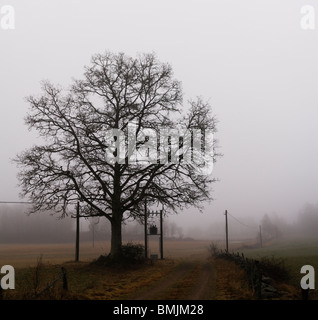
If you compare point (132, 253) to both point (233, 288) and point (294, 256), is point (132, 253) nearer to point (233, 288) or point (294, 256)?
point (233, 288)

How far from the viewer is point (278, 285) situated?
15.1 metres

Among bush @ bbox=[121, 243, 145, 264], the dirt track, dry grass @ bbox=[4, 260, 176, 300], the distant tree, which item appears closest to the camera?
dry grass @ bbox=[4, 260, 176, 300]

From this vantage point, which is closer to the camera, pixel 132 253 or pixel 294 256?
pixel 132 253

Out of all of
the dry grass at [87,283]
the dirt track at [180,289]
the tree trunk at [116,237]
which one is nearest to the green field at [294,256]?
the dirt track at [180,289]

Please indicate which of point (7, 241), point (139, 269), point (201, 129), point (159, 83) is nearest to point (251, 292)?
point (139, 269)

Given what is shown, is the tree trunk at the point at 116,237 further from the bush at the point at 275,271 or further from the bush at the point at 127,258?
the bush at the point at 275,271

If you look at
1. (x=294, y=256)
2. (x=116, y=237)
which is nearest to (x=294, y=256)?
(x=294, y=256)

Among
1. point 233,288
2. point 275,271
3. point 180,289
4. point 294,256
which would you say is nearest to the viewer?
point 180,289

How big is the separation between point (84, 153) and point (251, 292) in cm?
1441

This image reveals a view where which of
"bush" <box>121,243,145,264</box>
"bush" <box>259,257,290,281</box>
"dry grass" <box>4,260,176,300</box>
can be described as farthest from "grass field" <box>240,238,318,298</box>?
"bush" <box>121,243,145,264</box>

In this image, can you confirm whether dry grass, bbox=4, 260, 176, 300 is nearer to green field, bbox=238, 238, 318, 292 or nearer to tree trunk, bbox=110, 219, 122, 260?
tree trunk, bbox=110, 219, 122, 260

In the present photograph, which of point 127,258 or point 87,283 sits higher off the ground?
point 87,283

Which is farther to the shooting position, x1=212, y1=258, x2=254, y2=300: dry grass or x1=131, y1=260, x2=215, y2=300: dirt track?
x1=212, y1=258, x2=254, y2=300: dry grass
